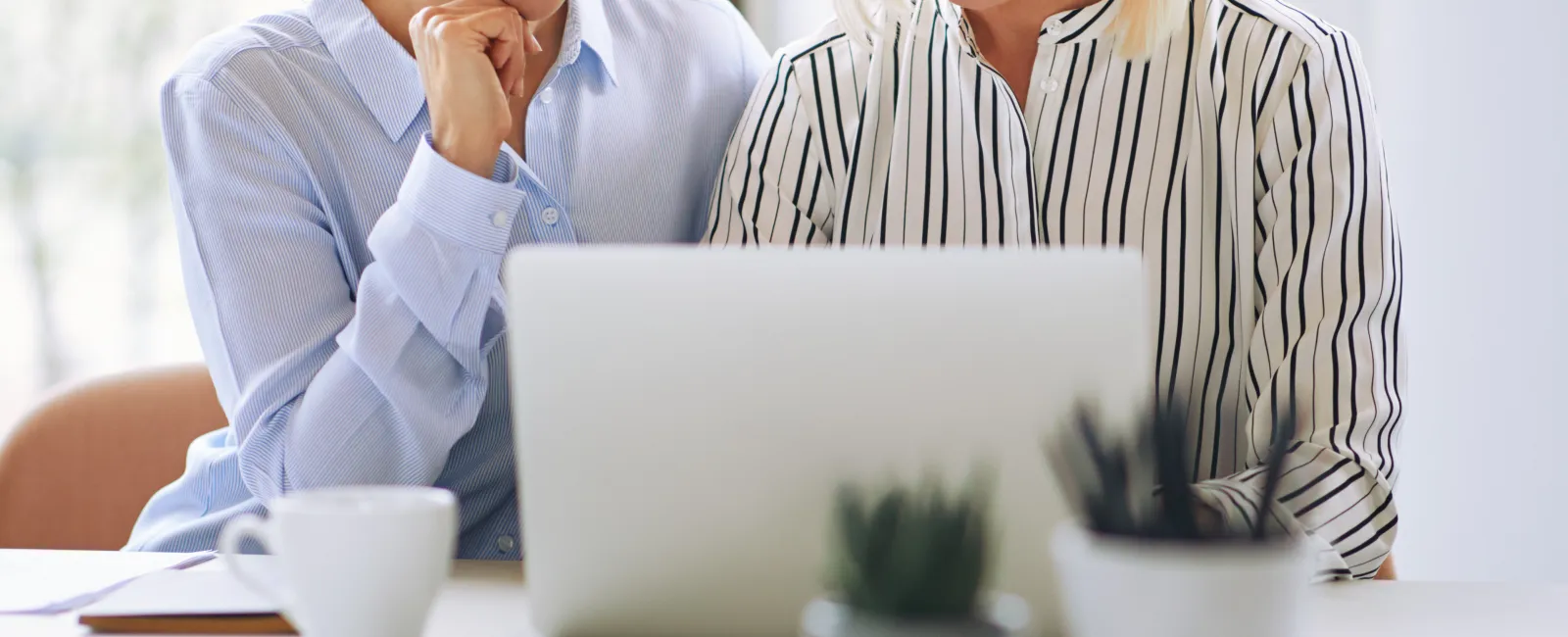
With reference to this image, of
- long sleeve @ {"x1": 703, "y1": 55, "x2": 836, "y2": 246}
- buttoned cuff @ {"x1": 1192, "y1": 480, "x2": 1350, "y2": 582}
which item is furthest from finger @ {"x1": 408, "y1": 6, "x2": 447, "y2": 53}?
buttoned cuff @ {"x1": 1192, "y1": 480, "x2": 1350, "y2": 582}

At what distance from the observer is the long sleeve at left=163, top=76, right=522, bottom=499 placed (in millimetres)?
1110

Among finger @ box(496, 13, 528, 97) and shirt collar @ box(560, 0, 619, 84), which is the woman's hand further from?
shirt collar @ box(560, 0, 619, 84)

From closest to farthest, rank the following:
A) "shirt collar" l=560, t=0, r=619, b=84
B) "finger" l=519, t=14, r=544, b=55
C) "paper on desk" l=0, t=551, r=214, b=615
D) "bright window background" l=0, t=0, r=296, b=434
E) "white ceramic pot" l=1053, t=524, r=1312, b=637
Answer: "white ceramic pot" l=1053, t=524, r=1312, b=637 < "paper on desk" l=0, t=551, r=214, b=615 < "finger" l=519, t=14, r=544, b=55 < "shirt collar" l=560, t=0, r=619, b=84 < "bright window background" l=0, t=0, r=296, b=434

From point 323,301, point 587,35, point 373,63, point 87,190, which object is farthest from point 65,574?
point 87,190

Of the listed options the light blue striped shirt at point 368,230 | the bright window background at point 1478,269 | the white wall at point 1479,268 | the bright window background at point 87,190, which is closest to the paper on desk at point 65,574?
the light blue striped shirt at point 368,230

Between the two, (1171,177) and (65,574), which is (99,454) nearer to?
(65,574)

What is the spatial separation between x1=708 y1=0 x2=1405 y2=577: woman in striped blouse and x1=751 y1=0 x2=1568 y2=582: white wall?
355 mm

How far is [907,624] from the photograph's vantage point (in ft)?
1.76

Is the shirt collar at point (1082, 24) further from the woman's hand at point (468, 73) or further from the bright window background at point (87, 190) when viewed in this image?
the bright window background at point (87, 190)

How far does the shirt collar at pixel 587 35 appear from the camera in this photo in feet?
4.51

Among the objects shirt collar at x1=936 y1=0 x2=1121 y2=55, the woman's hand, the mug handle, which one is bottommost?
the mug handle

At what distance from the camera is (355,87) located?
1282 mm

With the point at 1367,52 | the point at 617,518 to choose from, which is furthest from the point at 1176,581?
the point at 1367,52

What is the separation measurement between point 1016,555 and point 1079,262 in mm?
150
